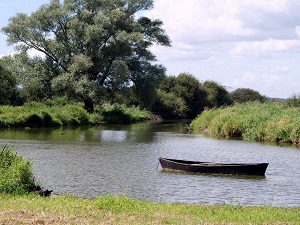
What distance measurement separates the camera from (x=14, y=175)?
16797 millimetres

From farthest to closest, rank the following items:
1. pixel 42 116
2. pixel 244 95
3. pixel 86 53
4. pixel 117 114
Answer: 1. pixel 244 95
2. pixel 117 114
3. pixel 86 53
4. pixel 42 116

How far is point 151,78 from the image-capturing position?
6950 centimetres

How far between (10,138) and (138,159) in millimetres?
14759

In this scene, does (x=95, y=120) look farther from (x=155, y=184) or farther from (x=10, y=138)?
(x=155, y=184)

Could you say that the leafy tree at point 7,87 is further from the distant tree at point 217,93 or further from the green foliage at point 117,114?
the distant tree at point 217,93

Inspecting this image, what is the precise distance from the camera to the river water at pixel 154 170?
2055cm

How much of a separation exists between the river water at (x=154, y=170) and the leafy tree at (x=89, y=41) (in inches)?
936

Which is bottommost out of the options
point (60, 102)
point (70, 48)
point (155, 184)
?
point (155, 184)

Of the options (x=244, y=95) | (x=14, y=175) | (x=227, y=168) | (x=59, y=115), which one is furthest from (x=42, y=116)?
(x=244, y=95)

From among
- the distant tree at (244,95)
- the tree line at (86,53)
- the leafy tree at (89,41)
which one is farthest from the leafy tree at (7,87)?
the distant tree at (244,95)

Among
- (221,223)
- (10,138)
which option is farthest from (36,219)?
(10,138)

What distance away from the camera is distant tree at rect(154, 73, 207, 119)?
3754 inches

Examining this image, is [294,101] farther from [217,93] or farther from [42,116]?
[217,93]

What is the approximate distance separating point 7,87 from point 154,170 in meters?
38.8
